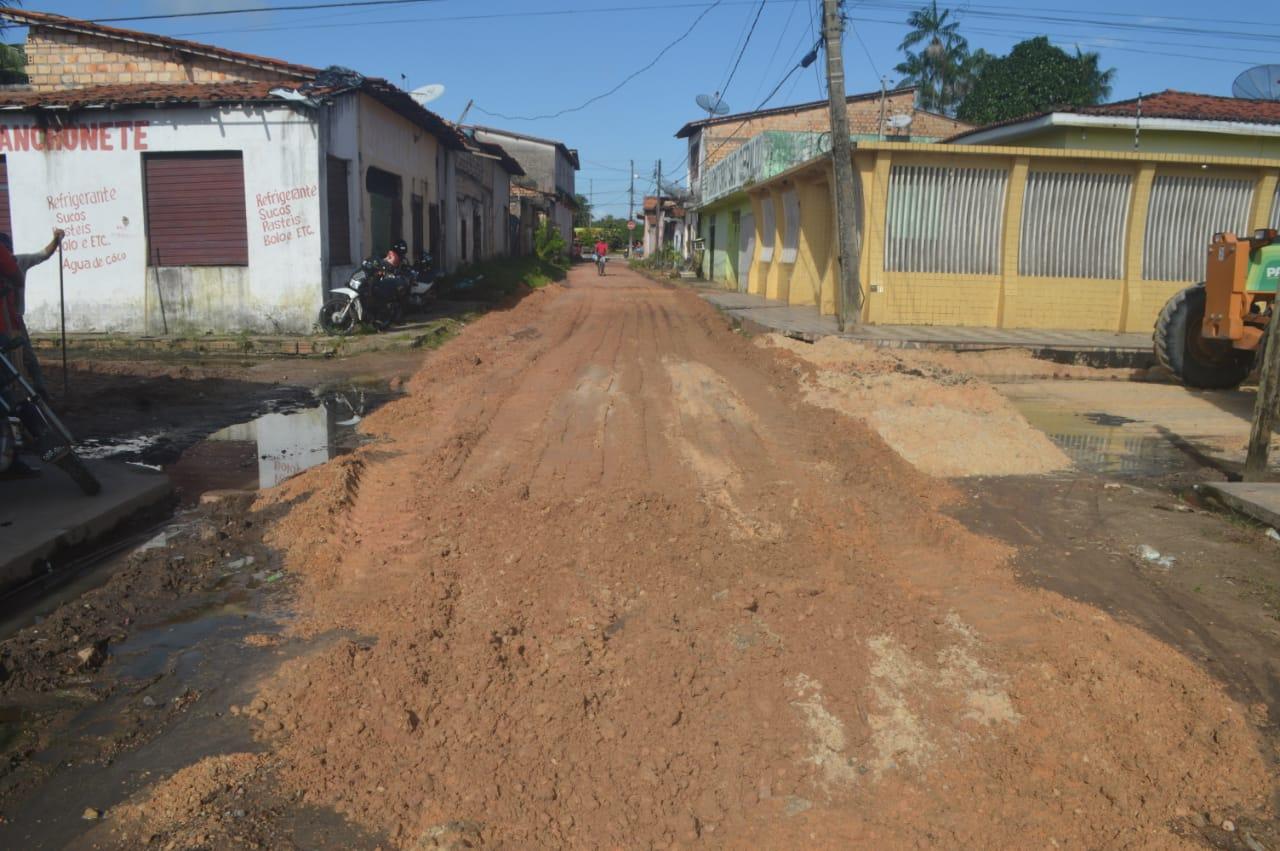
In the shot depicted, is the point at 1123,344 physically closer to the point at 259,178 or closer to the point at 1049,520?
the point at 1049,520

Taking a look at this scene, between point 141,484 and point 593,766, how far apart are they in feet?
14.7

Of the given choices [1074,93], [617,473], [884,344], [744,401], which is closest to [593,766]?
[617,473]

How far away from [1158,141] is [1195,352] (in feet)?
37.2

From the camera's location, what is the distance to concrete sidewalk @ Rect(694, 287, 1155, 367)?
43.4 ft

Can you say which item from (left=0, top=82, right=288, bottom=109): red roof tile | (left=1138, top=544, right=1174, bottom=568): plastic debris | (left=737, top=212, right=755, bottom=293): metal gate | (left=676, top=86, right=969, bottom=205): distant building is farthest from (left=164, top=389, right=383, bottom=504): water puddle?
(left=676, top=86, right=969, bottom=205): distant building

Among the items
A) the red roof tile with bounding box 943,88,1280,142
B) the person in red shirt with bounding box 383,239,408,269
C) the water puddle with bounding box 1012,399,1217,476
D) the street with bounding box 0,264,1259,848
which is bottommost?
the street with bounding box 0,264,1259,848

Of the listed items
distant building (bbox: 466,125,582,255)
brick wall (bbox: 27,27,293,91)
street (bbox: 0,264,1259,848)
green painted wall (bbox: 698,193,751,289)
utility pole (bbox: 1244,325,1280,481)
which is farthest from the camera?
distant building (bbox: 466,125,582,255)

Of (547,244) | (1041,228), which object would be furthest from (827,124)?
(1041,228)

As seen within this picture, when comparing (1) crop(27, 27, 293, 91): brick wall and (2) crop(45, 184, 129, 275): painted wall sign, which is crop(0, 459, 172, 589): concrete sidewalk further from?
(1) crop(27, 27, 293, 91): brick wall

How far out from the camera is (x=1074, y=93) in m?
38.6

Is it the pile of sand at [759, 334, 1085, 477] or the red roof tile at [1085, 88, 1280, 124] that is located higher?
the red roof tile at [1085, 88, 1280, 124]

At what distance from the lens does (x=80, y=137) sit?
1474 centimetres

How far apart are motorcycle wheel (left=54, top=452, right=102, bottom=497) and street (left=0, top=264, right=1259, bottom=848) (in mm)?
1111

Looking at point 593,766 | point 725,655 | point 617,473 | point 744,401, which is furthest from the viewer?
point 744,401
